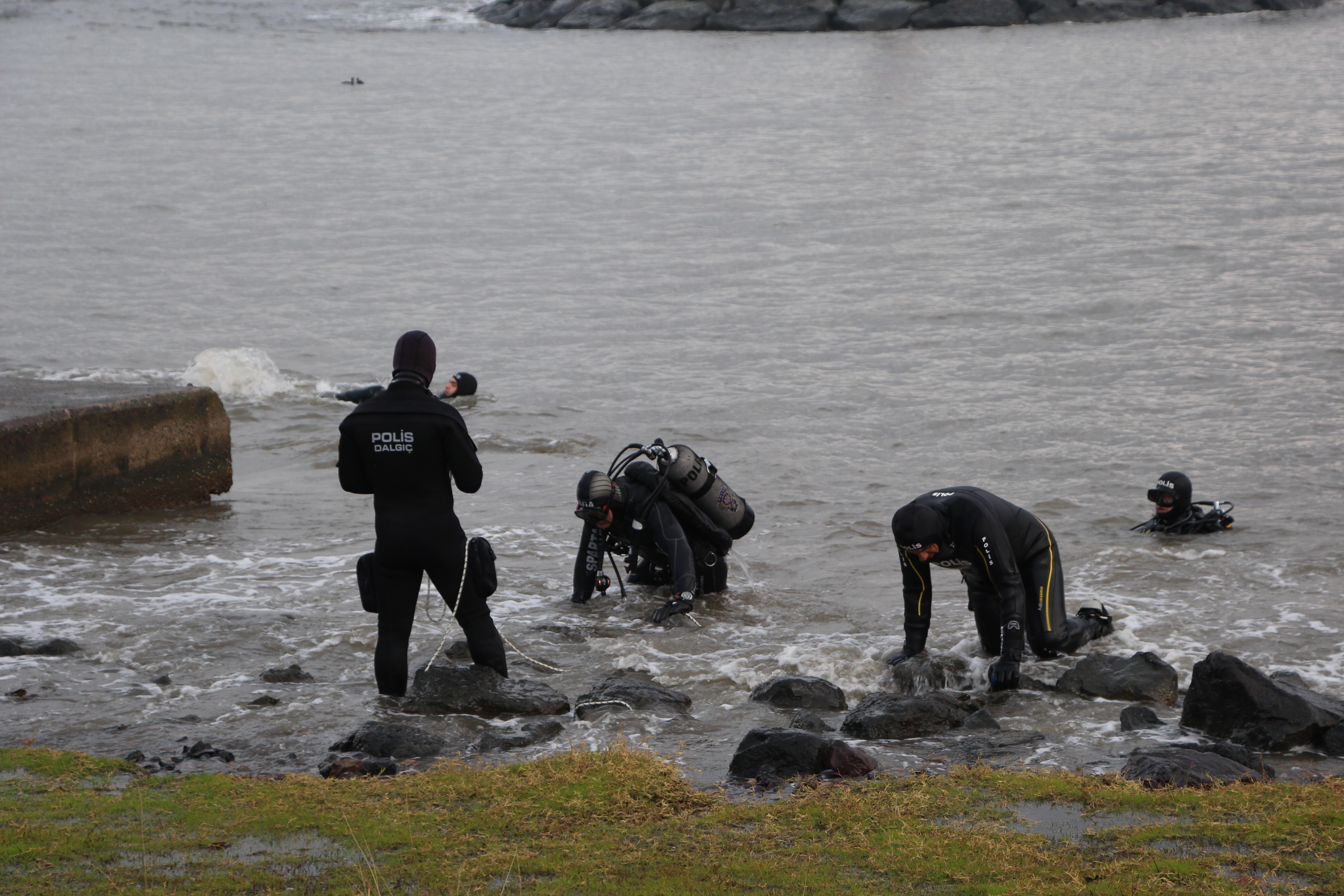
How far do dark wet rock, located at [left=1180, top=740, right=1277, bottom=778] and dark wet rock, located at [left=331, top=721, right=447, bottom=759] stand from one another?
3.57m

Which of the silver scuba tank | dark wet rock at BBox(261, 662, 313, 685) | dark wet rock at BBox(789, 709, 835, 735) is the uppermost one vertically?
the silver scuba tank

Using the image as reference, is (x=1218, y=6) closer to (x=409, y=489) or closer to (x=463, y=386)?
(x=463, y=386)

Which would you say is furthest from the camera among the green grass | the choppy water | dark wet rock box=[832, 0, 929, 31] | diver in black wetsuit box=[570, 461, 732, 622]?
dark wet rock box=[832, 0, 929, 31]

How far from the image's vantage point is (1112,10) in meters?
68.8

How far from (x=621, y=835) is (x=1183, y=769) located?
255cm

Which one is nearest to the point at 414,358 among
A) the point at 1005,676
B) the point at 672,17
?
the point at 1005,676

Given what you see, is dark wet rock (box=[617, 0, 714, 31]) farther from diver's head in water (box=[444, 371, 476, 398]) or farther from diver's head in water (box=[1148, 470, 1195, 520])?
diver's head in water (box=[444, 371, 476, 398])

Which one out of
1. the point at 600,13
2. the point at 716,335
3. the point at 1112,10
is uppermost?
the point at 600,13

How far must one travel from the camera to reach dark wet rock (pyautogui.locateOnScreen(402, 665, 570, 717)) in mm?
6973

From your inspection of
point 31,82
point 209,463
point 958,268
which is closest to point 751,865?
point 209,463

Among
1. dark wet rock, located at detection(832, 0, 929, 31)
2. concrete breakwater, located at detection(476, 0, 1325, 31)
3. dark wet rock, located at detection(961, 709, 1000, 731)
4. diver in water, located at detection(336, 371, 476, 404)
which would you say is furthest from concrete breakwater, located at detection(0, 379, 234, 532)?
concrete breakwater, located at detection(476, 0, 1325, 31)

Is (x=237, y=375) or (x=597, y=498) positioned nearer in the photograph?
(x=597, y=498)

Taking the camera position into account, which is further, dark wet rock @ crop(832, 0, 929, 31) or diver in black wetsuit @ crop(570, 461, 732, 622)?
dark wet rock @ crop(832, 0, 929, 31)

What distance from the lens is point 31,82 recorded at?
5634cm
